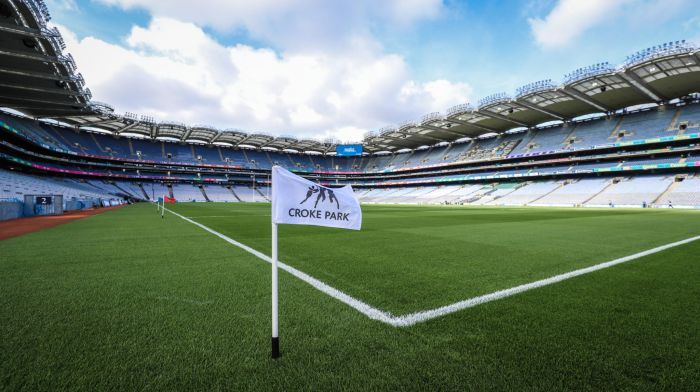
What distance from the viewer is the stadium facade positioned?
31562 mm

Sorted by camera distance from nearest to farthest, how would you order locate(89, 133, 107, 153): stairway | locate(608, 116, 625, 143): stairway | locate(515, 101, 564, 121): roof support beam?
1. locate(515, 101, 564, 121): roof support beam
2. locate(608, 116, 625, 143): stairway
3. locate(89, 133, 107, 153): stairway

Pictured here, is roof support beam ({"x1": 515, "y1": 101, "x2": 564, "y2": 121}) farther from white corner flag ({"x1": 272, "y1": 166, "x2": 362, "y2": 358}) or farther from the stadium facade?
white corner flag ({"x1": 272, "y1": 166, "x2": 362, "y2": 358})

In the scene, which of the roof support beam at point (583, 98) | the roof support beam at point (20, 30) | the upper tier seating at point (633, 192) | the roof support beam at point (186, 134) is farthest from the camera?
the roof support beam at point (186, 134)

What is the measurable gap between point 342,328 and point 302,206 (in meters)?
1.31

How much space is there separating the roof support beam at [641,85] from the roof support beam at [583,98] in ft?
17.6

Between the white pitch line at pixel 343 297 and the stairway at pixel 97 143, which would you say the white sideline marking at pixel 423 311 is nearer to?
the white pitch line at pixel 343 297

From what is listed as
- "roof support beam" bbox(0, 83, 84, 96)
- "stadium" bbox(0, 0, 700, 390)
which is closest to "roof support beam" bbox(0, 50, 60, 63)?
"roof support beam" bbox(0, 83, 84, 96)

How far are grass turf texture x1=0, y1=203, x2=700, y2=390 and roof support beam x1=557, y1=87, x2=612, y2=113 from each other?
45505 mm

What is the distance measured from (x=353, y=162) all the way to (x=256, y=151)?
31895 millimetres

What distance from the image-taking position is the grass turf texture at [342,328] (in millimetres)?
2139

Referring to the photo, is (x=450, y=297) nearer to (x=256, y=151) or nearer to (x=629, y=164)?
(x=629, y=164)

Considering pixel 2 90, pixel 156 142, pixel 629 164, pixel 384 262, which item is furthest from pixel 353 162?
pixel 384 262

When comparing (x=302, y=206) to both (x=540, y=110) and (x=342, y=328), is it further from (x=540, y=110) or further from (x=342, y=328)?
(x=540, y=110)

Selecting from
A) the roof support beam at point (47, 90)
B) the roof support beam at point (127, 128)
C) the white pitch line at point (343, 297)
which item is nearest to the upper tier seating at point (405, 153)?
the roof support beam at point (127, 128)
